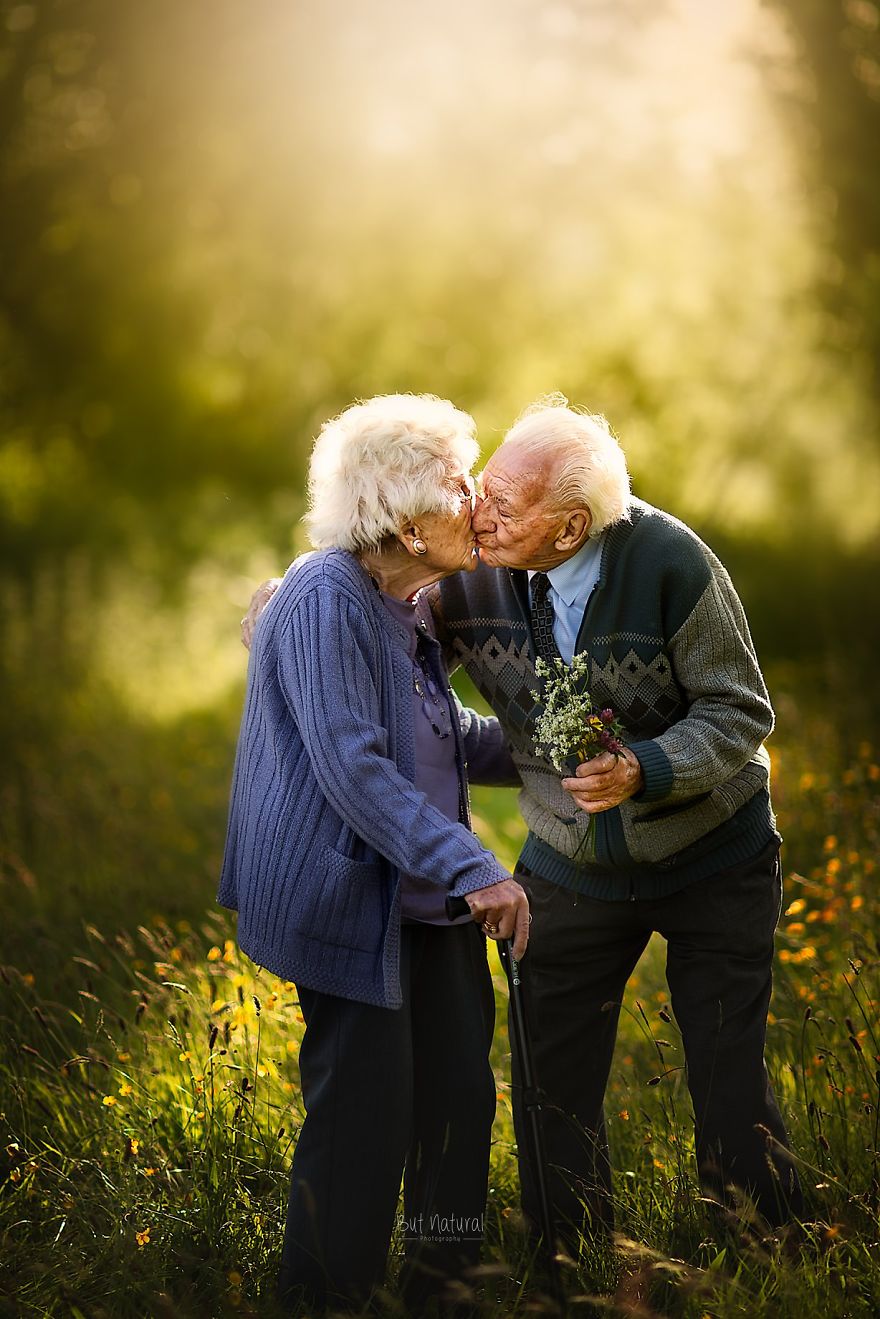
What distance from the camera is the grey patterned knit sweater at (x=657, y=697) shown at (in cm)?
296

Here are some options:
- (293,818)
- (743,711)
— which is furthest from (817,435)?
(293,818)

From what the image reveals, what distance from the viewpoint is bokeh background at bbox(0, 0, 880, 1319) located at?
17.1 ft

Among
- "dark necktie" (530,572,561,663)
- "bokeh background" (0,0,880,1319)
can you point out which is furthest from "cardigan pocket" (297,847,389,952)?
"bokeh background" (0,0,880,1319)

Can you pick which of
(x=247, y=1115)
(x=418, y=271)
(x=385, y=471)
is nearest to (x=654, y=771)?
(x=385, y=471)

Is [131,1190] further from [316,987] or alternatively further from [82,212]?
[82,212]

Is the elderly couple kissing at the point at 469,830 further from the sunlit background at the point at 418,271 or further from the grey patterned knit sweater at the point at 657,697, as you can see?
the sunlit background at the point at 418,271

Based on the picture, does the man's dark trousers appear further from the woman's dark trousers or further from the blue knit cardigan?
the blue knit cardigan

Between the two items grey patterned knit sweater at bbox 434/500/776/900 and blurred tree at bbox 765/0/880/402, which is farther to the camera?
blurred tree at bbox 765/0/880/402

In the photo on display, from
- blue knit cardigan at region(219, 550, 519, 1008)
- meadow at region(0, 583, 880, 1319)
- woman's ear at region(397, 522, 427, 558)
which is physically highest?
woman's ear at region(397, 522, 427, 558)

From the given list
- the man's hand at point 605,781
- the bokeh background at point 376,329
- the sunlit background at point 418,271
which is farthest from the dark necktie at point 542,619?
the sunlit background at point 418,271

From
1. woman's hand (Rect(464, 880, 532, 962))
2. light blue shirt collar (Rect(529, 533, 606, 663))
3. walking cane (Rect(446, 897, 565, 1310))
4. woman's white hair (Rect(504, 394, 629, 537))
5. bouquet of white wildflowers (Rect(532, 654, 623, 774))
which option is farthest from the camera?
light blue shirt collar (Rect(529, 533, 606, 663))

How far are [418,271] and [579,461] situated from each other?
7807 millimetres

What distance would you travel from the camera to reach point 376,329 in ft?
33.9

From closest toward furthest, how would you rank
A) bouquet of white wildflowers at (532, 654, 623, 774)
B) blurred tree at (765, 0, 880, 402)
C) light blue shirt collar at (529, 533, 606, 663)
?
bouquet of white wildflowers at (532, 654, 623, 774), light blue shirt collar at (529, 533, 606, 663), blurred tree at (765, 0, 880, 402)
